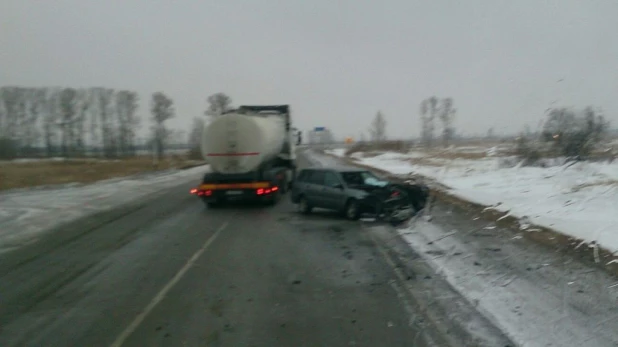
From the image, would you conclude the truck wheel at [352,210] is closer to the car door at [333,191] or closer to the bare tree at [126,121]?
the car door at [333,191]

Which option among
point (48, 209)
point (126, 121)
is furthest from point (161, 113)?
point (48, 209)

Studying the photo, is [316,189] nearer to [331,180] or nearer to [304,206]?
[331,180]

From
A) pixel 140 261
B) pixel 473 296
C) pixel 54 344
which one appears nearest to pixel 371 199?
pixel 140 261

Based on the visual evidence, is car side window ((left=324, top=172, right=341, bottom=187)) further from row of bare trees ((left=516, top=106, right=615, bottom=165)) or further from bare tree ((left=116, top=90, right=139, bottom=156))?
bare tree ((left=116, top=90, right=139, bottom=156))

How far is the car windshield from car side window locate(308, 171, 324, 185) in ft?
2.66

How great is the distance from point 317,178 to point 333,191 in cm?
105

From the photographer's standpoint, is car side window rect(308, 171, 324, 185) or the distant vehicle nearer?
the distant vehicle

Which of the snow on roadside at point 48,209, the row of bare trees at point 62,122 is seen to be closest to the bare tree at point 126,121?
the row of bare trees at point 62,122

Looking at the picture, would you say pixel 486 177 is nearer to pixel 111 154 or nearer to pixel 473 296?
pixel 473 296

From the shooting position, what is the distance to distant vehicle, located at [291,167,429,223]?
55.7ft

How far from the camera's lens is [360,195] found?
1702 cm

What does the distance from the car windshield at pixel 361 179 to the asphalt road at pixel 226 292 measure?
273 centimetres

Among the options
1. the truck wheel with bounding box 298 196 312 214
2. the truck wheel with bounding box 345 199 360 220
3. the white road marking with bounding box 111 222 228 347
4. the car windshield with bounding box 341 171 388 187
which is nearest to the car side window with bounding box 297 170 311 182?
the truck wheel with bounding box 298 196 312 214

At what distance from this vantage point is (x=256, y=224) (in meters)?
16.8
